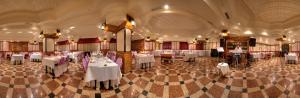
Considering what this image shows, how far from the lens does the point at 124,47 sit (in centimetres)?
641

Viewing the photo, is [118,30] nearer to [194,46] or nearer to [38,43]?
[38,43]

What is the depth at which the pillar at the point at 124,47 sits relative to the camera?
6.30 metres

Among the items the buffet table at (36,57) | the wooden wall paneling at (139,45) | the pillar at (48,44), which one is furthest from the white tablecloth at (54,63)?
the wooden wall paneling at (139,45)

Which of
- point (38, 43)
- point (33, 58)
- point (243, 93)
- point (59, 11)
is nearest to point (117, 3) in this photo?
point (59, 11)

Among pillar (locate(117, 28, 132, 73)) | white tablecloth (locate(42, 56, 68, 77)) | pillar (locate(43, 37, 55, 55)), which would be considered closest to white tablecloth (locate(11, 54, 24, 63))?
white tablecloth (locate(42, 56, 68, 77))

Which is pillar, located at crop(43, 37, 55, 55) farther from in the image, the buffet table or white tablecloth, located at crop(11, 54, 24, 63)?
the buffet table

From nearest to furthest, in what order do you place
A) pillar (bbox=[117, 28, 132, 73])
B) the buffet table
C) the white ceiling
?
1. the white ceiling
2. pillar (bbox=[117, 28, 132, 73])
3. the buffet table

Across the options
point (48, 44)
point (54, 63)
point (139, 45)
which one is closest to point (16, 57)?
point (54, 63)

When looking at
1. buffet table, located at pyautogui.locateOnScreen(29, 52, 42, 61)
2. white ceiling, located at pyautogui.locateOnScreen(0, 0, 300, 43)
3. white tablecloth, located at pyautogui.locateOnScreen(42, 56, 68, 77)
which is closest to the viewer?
white ceiling, located at pyautogui.locateOnScreen(0, 0, 300, 43)

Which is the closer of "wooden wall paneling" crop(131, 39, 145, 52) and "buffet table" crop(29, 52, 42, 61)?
"buffet table" crop(29, 52, 42, 61)

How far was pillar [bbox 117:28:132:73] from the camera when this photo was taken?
20.7ft

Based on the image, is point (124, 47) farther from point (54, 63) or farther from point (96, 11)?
point (54, 63)

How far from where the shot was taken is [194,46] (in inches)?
785

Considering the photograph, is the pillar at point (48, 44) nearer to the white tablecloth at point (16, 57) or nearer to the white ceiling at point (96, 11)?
the white ceiling at point (96, 11)
